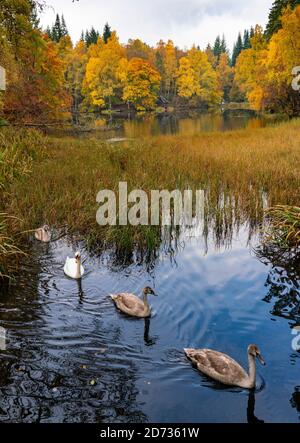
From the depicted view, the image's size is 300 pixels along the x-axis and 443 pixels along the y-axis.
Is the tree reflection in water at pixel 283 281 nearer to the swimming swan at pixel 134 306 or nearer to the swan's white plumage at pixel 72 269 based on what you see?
the swimming swan at pixel 134 306

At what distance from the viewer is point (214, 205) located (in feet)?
35.6

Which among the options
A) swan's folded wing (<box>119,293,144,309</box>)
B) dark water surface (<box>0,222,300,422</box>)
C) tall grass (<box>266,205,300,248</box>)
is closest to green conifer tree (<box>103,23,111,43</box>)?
tall grass (<box>266,205,300,248</box>)

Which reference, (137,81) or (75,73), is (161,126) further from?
(75,73)

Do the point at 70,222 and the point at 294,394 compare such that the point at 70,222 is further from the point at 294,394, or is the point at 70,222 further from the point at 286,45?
the point at 286,45

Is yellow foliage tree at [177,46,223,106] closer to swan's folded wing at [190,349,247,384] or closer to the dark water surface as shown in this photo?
the dark water surface

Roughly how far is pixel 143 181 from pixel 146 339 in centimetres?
661

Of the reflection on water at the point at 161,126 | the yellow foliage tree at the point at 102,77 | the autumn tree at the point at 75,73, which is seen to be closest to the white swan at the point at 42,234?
the reflection on water at the point at 161,126

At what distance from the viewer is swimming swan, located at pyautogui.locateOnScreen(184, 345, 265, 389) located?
15.4ft

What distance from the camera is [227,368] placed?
4770 mm

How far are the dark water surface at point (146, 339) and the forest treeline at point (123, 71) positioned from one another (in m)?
10.7

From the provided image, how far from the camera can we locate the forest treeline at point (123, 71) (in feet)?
55.0

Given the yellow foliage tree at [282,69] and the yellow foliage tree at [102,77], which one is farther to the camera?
the yellow foliage tree at [102,77]
